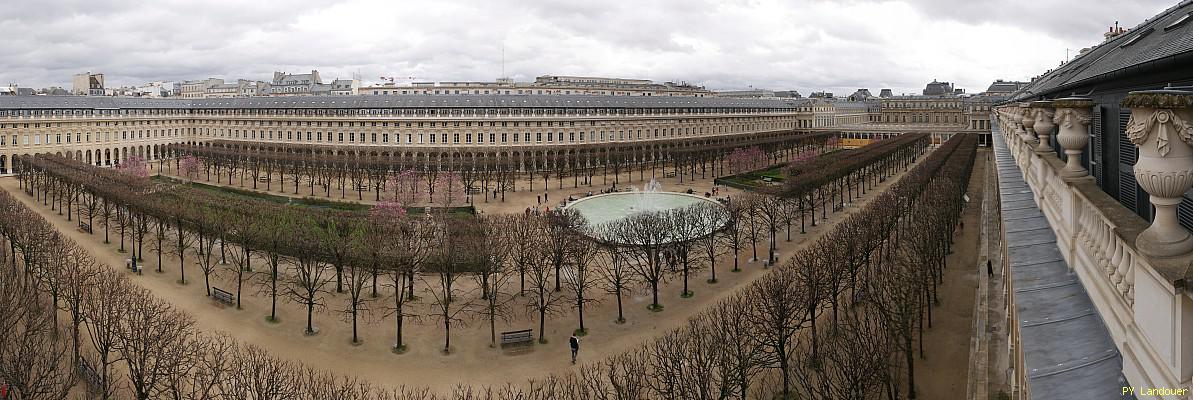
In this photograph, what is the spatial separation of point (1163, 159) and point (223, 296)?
3436cm

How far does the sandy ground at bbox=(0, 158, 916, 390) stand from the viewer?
24.0m

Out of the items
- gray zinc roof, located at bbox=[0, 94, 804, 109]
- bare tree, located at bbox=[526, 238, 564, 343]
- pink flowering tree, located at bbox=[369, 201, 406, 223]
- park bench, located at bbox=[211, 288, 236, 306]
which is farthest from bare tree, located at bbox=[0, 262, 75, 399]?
gray zinc roof, located at bbox=[0, 94, 804, 109]

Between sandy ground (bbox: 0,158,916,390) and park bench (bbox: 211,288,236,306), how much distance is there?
33 cm

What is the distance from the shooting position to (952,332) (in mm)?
25625

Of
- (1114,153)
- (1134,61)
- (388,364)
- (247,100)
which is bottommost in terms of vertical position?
(388,364)

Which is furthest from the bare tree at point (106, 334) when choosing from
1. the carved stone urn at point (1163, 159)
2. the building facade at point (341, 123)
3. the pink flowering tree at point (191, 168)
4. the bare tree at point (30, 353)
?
the building facade at point (341, 123)

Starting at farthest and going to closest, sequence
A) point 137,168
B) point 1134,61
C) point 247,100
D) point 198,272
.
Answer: point 247,100 → point 137,168 → point 198,272 → point 1134,61

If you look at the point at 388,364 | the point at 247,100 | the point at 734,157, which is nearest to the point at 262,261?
the point at 388,364

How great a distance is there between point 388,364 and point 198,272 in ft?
60.6

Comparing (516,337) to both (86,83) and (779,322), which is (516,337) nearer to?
(779,322)

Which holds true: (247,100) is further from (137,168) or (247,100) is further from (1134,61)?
(1134,61)

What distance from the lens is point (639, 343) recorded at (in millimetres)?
26062

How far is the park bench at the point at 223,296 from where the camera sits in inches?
1222

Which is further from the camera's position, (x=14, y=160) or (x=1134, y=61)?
(x=14, y=160)
